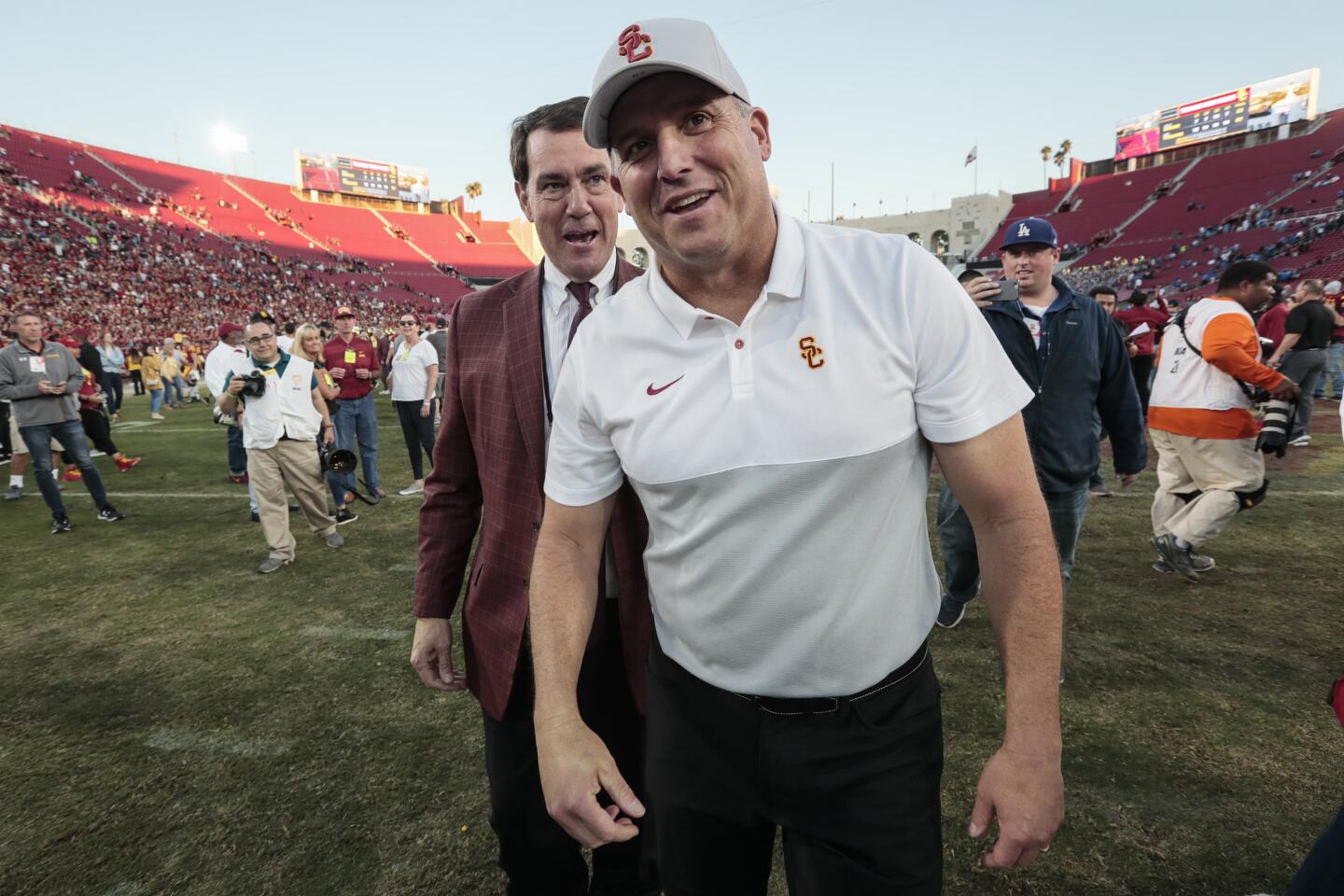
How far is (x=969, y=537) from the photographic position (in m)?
3.59

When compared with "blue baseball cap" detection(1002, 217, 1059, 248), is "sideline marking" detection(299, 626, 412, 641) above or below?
below

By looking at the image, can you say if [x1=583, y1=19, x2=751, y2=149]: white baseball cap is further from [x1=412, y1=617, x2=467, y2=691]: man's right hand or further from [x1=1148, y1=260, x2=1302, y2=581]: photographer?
[x1=1148, y1=260, x2=1302, y2=581]: photographer

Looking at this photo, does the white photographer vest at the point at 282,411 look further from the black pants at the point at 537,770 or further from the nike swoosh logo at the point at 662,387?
the nike swoosh logo at the point at 662,387

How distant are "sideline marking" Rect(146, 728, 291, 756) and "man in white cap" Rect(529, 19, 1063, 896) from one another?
2574 mm

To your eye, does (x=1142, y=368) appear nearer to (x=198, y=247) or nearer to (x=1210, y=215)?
(x=1210, y=215)

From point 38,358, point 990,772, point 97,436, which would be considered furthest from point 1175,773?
point 97,436

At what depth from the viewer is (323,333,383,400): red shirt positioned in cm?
717

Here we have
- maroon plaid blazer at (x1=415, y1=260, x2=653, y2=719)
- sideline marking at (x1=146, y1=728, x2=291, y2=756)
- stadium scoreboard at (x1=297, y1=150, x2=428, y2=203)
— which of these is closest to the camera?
maroon plaid blazer at (x1=415, y1=260, x2=653, y2=719)

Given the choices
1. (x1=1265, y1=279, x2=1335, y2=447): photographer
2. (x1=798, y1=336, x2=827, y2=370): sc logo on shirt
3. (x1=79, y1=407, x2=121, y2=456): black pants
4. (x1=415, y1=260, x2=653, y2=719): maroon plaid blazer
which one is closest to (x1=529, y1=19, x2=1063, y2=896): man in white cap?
(x1=798, y1=336, x2=827, y2=370): sc logo on shirt

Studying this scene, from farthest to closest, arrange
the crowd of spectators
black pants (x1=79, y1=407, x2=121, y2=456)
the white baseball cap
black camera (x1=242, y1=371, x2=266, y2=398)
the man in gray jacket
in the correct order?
the crowd of spectators
black pants (x1=79, y1=407, x2=121, y2=456)
the man in gray jacket
black camera (x1=242, y1=371, x2=266, y2=398)
the white baseball cap

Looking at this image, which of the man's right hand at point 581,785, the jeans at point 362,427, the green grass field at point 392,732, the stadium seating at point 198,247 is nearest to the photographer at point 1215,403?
the green grass field at point 392,732

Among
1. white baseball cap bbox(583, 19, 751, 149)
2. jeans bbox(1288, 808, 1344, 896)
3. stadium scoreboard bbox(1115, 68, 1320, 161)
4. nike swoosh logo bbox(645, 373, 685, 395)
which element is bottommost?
jeans bbox(1288, 808, 1344, 896)

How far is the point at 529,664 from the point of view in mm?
1791

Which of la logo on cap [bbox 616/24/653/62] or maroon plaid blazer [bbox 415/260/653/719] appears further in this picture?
maroon plaid blazer [bbox 415/260/653/719]
